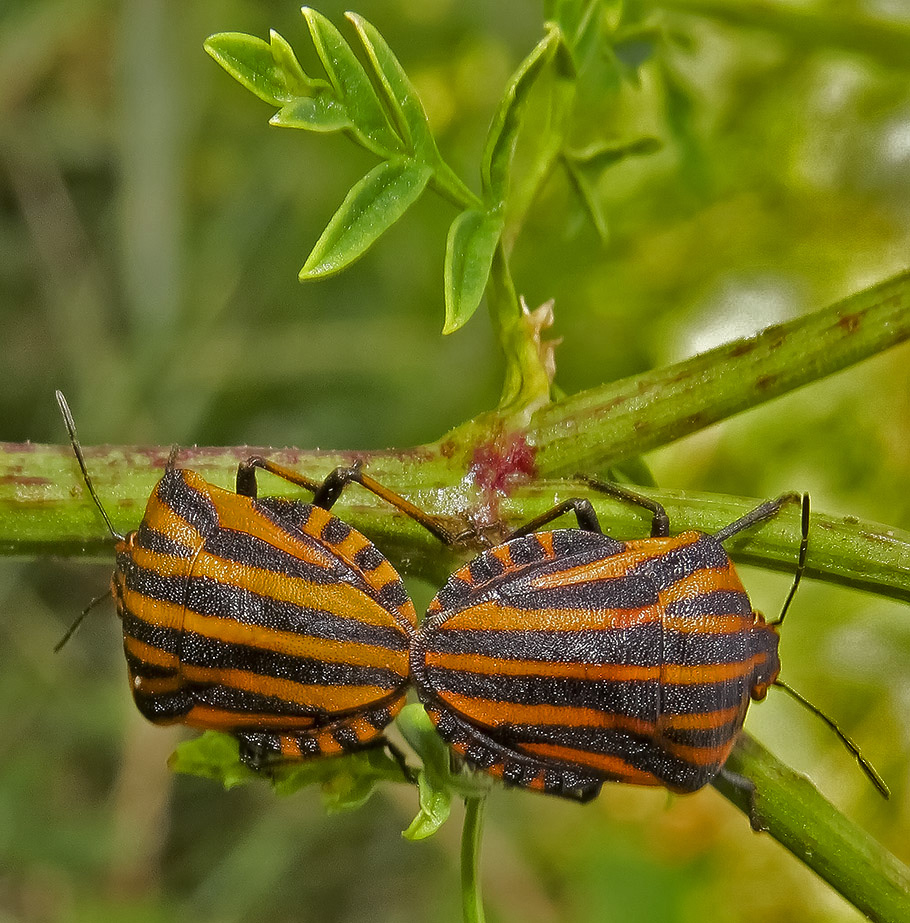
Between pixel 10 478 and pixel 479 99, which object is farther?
pixel 479 99

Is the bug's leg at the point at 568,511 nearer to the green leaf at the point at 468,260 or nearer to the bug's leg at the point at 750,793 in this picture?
the green leaf at the point at 468,260

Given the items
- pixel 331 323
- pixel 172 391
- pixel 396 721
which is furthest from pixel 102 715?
pixel 396 721

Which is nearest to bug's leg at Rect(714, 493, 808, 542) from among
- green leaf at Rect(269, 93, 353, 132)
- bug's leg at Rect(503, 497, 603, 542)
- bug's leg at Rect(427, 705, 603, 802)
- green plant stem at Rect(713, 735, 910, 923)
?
bug's leg at Rect(503, 497, 603, 542)

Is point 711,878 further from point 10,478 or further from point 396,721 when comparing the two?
point 10,478

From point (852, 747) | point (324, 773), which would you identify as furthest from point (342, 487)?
point (852, 747)

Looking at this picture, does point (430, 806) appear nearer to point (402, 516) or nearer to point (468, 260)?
point (402, 516)

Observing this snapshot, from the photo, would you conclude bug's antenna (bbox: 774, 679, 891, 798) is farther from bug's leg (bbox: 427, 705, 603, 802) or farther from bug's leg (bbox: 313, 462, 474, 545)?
bug's leg (bbox: 313, 462, 474, 545)
